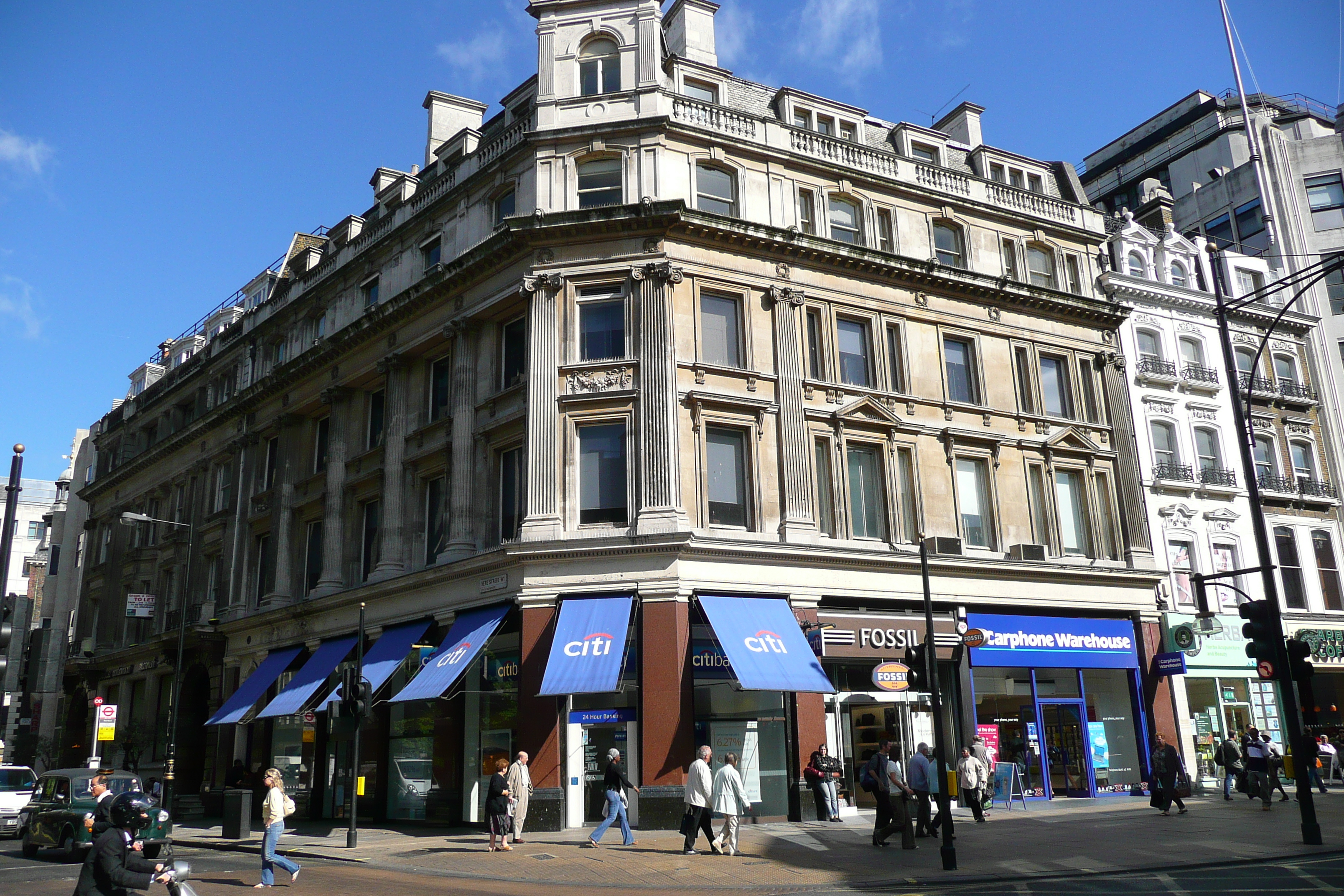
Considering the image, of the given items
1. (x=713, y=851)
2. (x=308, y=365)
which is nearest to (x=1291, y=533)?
A: (x=713, y=851)

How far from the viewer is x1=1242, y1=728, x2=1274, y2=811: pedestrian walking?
24.0 meters

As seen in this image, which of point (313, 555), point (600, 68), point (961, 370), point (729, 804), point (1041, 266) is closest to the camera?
point (729, 804)

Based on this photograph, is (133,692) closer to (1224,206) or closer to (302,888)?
(302,888)

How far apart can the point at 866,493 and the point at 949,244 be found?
8.95 metres

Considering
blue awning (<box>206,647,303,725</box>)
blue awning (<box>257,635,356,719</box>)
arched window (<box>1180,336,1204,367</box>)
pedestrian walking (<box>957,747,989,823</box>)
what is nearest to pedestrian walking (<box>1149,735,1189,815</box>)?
pedestrian walking (<box>957,747,989,823</box>)

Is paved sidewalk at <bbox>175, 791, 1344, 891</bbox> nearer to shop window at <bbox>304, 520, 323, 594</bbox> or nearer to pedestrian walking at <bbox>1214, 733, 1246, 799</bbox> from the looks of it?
pedestrian walking at <bbox>1214, 733, 1246, 799</bbox>

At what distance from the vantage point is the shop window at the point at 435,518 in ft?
93.6

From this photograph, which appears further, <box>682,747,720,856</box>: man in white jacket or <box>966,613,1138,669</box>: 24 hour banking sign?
<box>966,613,1138,669</box>: 24 hour banking sign

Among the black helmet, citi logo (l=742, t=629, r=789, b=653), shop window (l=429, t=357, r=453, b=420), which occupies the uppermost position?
shop window (l=429, t=357, r=453, b=420)

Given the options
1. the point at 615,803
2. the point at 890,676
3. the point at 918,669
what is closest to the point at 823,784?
the point at 890,676

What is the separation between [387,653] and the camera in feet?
89.9

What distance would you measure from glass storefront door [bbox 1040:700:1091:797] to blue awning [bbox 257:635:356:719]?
19.5m

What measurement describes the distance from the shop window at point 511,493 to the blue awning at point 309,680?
668cm

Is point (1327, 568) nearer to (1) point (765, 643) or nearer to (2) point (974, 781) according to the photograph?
(2) point (974, 781)
